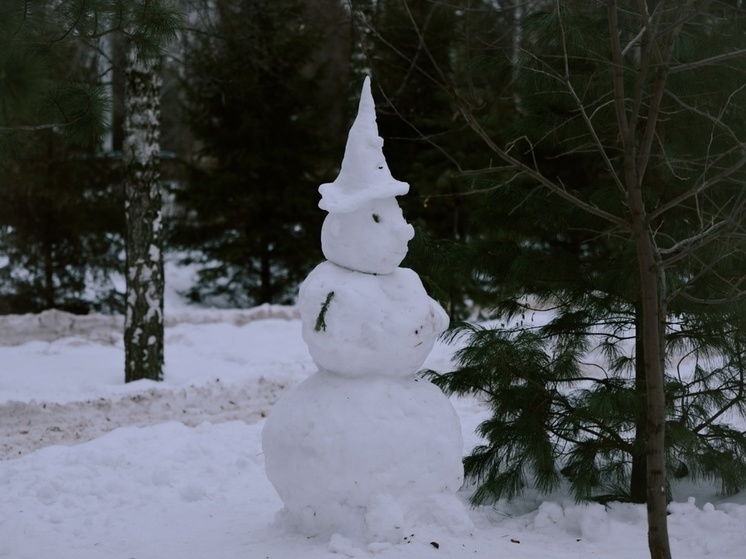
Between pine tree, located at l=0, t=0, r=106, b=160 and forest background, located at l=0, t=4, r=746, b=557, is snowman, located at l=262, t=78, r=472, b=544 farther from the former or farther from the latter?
pine tree, located at l=0, t=0, r=106, b=160

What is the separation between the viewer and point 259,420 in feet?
27.6

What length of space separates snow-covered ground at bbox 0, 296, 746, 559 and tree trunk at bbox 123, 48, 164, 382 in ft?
1.60

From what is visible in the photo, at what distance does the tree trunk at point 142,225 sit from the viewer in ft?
31.8

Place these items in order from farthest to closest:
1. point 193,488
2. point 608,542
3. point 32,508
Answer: point 193,488
point 32,508
point 608,542

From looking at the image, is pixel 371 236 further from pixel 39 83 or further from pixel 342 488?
pixel 39 83

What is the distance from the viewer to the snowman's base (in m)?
4.50

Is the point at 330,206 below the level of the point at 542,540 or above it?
above

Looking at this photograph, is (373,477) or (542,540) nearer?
(373,477)

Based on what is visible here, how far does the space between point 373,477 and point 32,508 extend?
2574 mm

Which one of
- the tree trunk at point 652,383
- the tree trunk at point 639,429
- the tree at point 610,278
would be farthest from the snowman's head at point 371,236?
the tree trunk at point 639,429

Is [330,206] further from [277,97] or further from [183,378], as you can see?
[277,97]

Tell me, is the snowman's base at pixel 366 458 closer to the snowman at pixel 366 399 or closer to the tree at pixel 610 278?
the snowman at pixel 366 399

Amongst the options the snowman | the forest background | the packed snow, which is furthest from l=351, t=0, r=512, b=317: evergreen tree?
the snowman

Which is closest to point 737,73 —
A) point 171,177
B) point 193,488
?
point 193,488
